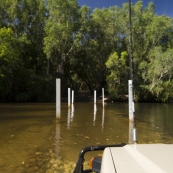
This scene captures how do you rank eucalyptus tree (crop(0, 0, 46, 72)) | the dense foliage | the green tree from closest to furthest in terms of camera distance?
the dense foliage, eucalyptus tree (crop(0, 0, 46, 72)), the green tree

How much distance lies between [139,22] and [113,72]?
9.13 meters

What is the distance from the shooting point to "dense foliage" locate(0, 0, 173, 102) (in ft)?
101

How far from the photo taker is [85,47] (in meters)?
33.9

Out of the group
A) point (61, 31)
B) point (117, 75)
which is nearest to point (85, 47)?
point (61, 31)

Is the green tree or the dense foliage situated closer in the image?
the dense foliage

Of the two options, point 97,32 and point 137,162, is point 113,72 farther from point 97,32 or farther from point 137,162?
point 137,162

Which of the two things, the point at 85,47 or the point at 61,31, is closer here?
the point at 61,31

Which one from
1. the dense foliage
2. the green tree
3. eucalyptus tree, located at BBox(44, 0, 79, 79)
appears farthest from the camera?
the green tree

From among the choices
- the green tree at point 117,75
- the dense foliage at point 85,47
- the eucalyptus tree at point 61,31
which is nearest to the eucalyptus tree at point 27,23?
the dense foliage at point 85,47

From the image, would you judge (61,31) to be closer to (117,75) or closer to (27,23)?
(27,23)

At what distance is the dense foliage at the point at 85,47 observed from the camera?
3069 centimetres

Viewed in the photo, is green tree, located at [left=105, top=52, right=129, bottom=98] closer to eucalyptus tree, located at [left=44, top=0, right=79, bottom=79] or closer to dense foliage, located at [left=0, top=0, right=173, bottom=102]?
dense foliage, located at [left=0, top=0, right=173, bottom=102]

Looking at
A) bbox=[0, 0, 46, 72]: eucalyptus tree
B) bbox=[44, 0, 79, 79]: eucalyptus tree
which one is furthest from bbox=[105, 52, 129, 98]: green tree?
A: bbox=[0, 0, 46, 72]: eucalyptus tree

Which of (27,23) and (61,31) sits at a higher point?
(27,23)
